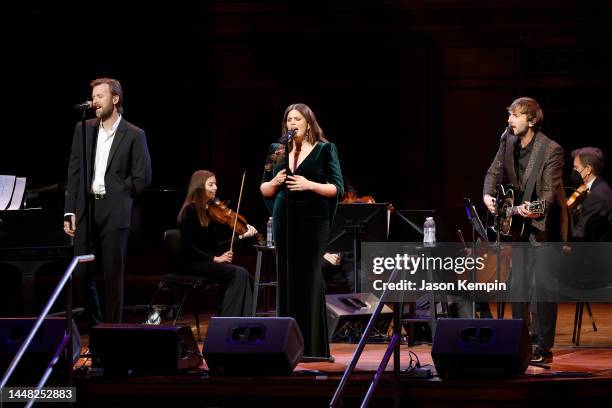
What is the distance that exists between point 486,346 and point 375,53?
576 cm

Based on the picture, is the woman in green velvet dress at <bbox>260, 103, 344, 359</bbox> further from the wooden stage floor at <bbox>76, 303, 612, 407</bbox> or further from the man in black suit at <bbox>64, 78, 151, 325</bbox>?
the man in black suit at <bbox>64, 78, 151, 325</bbox>

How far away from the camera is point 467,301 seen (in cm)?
634

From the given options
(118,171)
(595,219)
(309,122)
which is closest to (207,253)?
(118,171)

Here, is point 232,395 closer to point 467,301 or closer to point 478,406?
point 478,406

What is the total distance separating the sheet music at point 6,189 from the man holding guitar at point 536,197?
3.45 m

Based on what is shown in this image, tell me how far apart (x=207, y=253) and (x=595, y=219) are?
2.90m

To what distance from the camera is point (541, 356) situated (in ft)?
16.8

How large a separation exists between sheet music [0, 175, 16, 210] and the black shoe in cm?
382

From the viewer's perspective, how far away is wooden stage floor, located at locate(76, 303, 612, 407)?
4375mm

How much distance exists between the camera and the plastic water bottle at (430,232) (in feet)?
20.1

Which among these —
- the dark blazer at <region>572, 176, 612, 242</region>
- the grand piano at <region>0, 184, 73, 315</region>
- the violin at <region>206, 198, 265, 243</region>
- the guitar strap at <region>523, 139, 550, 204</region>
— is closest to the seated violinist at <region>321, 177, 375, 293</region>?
the violin at <region>206, 198, 265, 243</region>

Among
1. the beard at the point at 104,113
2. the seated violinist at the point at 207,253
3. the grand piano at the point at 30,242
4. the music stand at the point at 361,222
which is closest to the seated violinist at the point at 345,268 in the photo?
the seated violinist at the point at 207,253

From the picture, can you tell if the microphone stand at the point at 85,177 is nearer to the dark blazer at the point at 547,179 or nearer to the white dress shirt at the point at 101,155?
the white dress shirt at the point at 101,155

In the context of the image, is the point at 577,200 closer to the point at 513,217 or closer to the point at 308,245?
the point at 513,217
